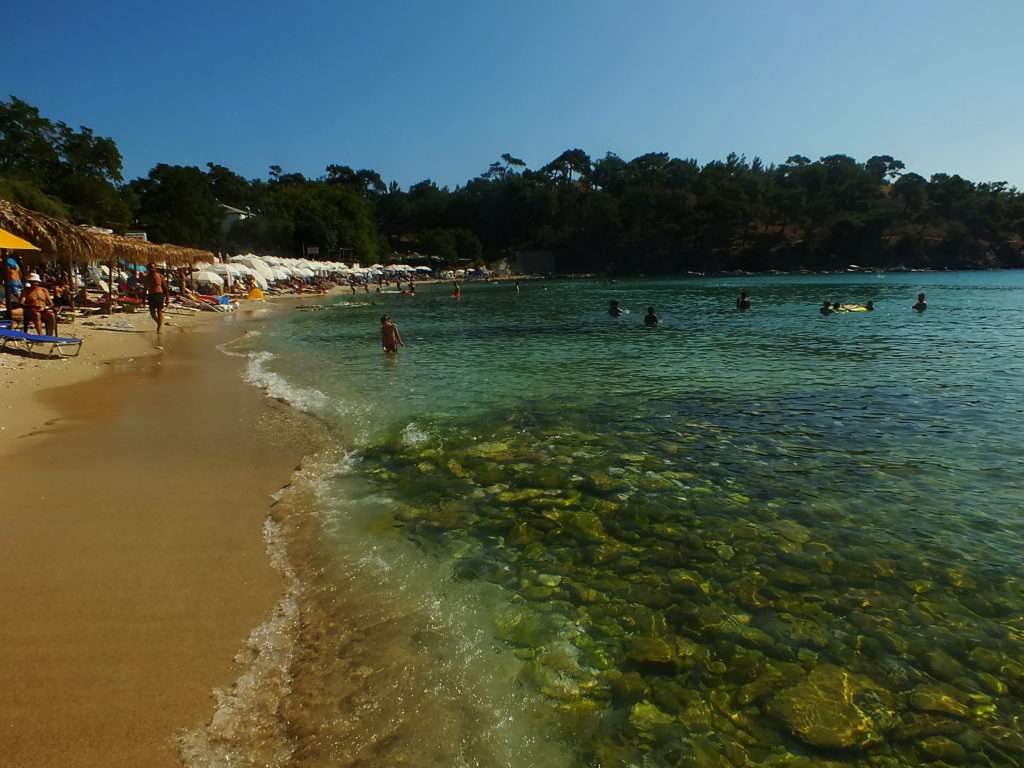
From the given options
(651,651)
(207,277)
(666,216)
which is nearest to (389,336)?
(651,651)

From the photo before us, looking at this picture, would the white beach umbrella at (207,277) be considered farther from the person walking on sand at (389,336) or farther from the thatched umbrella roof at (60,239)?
the person walking on sand at (389,336)

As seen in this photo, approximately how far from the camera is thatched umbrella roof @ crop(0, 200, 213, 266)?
1653 centimetres

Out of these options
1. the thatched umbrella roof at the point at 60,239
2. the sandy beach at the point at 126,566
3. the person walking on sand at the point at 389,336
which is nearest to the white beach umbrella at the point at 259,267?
the thatched umbrella roof at the point at 60,239

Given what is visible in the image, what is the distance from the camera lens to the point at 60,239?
18078mm

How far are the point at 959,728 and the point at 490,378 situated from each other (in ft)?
36.7

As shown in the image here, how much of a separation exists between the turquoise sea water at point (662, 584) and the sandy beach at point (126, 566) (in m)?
0.53

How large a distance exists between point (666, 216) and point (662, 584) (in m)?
126

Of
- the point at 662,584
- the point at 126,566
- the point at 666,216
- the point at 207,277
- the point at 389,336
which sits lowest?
the point at 662,584

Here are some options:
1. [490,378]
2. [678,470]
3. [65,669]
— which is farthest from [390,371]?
[65,669]

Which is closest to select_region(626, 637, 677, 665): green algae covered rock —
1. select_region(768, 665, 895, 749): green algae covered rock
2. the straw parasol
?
select_region(768, 665, 895, 749): green algae covered rock

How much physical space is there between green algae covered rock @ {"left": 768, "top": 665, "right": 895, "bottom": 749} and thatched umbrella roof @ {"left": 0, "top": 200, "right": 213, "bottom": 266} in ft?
66.2

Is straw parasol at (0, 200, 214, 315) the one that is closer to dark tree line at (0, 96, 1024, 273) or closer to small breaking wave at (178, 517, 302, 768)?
small breaking wave at (178, 517, 302, 768)

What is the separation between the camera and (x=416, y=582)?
4.62 meters

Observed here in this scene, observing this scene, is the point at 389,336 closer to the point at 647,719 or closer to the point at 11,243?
the point at 11,243
